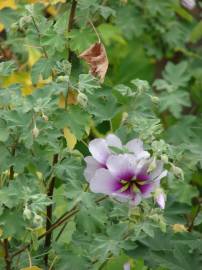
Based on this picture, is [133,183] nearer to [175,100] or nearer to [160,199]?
[160,199]

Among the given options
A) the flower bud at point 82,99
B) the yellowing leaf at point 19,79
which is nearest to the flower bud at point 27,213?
the flower bud at point 82,99

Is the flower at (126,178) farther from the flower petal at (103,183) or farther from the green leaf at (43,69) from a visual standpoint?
the green leaf at (43,69)

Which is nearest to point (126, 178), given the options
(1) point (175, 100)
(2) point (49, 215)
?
(2) point (49, 215)

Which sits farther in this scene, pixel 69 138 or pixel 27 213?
pixel 69 138

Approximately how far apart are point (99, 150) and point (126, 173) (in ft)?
0.23

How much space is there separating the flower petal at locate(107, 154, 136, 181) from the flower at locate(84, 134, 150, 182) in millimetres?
15

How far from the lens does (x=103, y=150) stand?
1579mm

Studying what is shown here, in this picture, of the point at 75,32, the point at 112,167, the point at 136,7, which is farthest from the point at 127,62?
the point at 112,167

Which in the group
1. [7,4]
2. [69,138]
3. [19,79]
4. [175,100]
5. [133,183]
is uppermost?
[133,183]

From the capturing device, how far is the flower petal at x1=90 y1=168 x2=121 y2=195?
1542 mm

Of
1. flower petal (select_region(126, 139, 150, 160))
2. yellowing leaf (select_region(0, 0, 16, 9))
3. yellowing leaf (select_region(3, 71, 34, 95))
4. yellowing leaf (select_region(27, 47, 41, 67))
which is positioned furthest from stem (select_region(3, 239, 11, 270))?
yellowing leaf (select_region(27, 47, 41, 67))

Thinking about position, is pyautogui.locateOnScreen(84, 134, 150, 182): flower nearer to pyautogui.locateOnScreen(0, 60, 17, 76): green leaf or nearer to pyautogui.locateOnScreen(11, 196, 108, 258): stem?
pyautogui.locateOnScreen(11, 196, 108, 258): stem

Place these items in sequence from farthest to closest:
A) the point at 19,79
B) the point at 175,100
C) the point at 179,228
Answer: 1. the point at 19,79
2. the point at 175,100
3. the point at 179,228

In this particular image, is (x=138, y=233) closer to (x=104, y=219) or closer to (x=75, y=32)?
(x=104, y=219)
